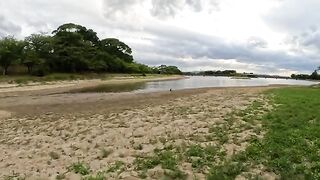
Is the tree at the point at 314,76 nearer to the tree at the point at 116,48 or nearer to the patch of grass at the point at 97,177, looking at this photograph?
the tree at the point at 116,48

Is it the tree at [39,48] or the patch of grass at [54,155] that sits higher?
the tree at [39,48]

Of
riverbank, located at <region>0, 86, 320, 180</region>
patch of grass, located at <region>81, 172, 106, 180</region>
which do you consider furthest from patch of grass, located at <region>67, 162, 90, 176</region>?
patch of grass, located at <region>81, 172, 106, 180</region>

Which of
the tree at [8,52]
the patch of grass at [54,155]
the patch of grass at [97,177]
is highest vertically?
the tree at [8,52]

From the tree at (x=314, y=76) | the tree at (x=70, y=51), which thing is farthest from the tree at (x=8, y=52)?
the tree at (x=314, y=76)

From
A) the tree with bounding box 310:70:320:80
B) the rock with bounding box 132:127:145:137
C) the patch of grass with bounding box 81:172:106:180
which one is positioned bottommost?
the tree with bounding box 310:70:320:80

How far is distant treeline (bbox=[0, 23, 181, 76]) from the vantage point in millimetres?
79875

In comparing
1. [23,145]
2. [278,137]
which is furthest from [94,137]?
[278,137]

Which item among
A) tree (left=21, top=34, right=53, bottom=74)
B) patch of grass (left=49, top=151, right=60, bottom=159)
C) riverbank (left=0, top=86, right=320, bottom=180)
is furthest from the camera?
tree (left=21, top=34, right=53, bottom=74)

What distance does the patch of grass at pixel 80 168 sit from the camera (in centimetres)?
915

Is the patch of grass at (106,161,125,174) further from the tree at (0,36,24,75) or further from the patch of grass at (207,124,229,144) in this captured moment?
the tree at (0,36,24,75)

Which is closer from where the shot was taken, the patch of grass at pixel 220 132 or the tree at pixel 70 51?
the patch of grass at pixel 220 132

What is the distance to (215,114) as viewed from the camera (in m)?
16.9

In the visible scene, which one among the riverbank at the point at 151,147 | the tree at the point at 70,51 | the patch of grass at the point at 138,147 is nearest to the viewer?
the riverbank at the point at 151,147

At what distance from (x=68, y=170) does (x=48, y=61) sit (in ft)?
269
